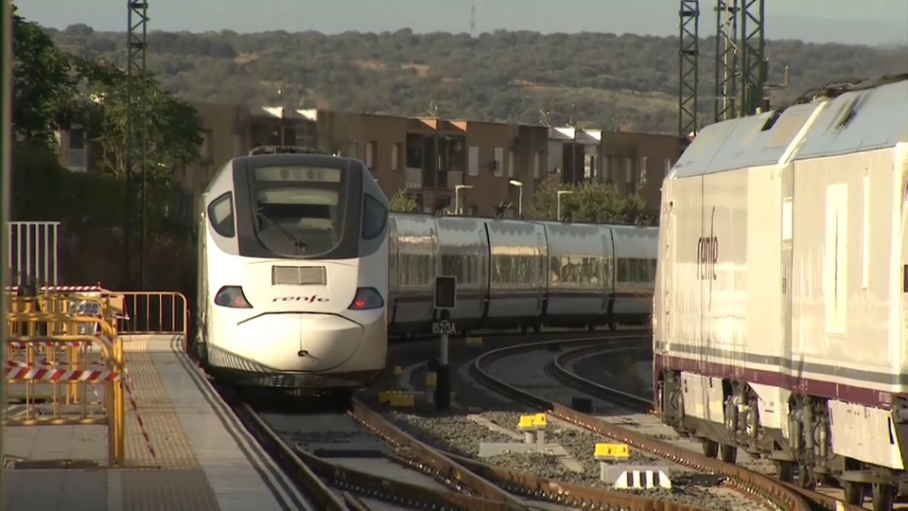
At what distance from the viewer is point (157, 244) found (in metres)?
53.7

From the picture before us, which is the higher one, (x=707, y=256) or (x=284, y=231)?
(x=284, y=231)

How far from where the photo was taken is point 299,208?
2203 cm

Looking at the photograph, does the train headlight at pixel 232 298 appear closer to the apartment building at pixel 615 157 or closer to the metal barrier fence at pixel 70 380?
the metal barrier fence at pixel 70 380

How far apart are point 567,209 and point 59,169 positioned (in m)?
45.4

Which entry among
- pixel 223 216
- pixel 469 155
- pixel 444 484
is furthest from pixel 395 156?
pixel 444 484

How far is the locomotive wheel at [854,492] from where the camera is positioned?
12086 millimetres

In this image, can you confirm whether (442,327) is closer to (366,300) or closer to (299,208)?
(366,300)

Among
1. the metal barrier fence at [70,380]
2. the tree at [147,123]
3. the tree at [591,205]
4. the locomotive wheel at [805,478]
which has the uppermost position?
the tree at [147,123]

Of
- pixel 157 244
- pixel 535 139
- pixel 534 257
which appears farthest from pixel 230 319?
pixel 535 139

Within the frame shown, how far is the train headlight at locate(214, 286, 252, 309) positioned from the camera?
21.5 meters

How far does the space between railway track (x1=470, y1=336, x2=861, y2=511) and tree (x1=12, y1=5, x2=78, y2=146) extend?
20149 mm

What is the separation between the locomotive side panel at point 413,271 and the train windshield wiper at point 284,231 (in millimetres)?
15844

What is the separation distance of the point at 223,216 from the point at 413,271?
1795 centimetres

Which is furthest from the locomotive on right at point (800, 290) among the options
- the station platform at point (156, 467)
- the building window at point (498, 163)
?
the building window at point (498, 163)
